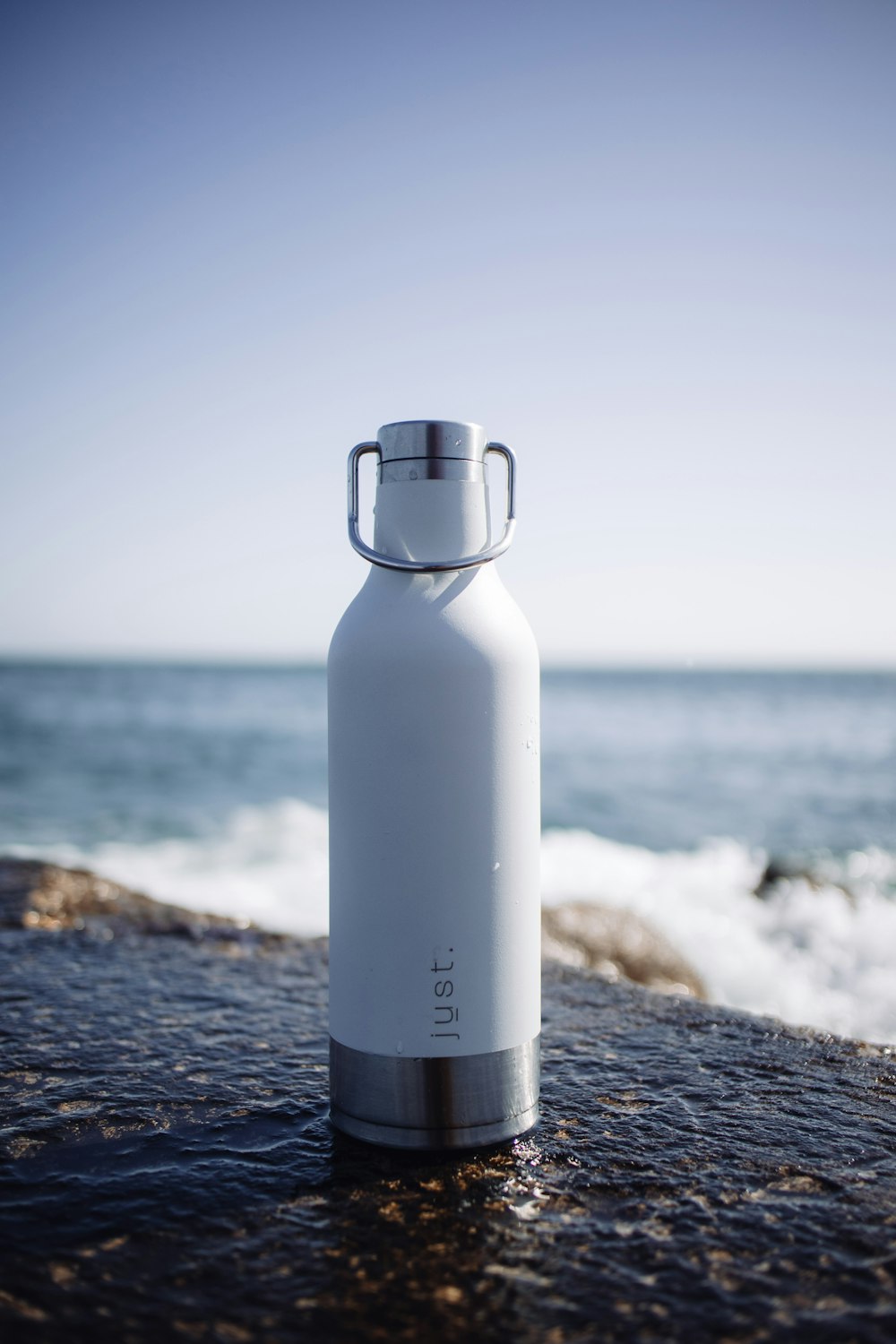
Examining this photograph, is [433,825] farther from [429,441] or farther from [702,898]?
[702,898]

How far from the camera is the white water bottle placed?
168cm

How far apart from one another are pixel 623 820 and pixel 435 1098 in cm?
1599

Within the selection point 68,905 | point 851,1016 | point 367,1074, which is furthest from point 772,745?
point 367,1074

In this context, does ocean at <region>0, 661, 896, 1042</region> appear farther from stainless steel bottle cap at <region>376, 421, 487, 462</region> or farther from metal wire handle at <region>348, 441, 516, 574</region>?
stainless steel bottle cap at <region>376, 421, 487, 462</region>

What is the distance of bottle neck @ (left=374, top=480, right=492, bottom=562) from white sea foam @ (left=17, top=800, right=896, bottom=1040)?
15.1 feet

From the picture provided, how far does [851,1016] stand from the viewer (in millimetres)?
5910

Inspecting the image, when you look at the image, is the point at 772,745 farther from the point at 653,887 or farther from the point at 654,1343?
the point at 654,1343

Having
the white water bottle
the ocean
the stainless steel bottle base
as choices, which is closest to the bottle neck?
the white water bottle

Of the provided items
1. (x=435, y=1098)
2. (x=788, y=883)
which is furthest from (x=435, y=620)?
(x=788, y=883)

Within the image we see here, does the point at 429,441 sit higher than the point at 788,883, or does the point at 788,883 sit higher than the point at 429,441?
the point at 429,441

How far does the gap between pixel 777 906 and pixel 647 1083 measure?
7.48 meters

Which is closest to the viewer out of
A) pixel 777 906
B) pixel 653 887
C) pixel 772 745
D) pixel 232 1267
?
pixel 232 1267

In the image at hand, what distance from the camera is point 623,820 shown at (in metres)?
17.3

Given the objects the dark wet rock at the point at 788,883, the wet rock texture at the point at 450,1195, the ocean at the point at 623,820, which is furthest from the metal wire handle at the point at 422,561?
the dark wet rock at the point at 788,883
